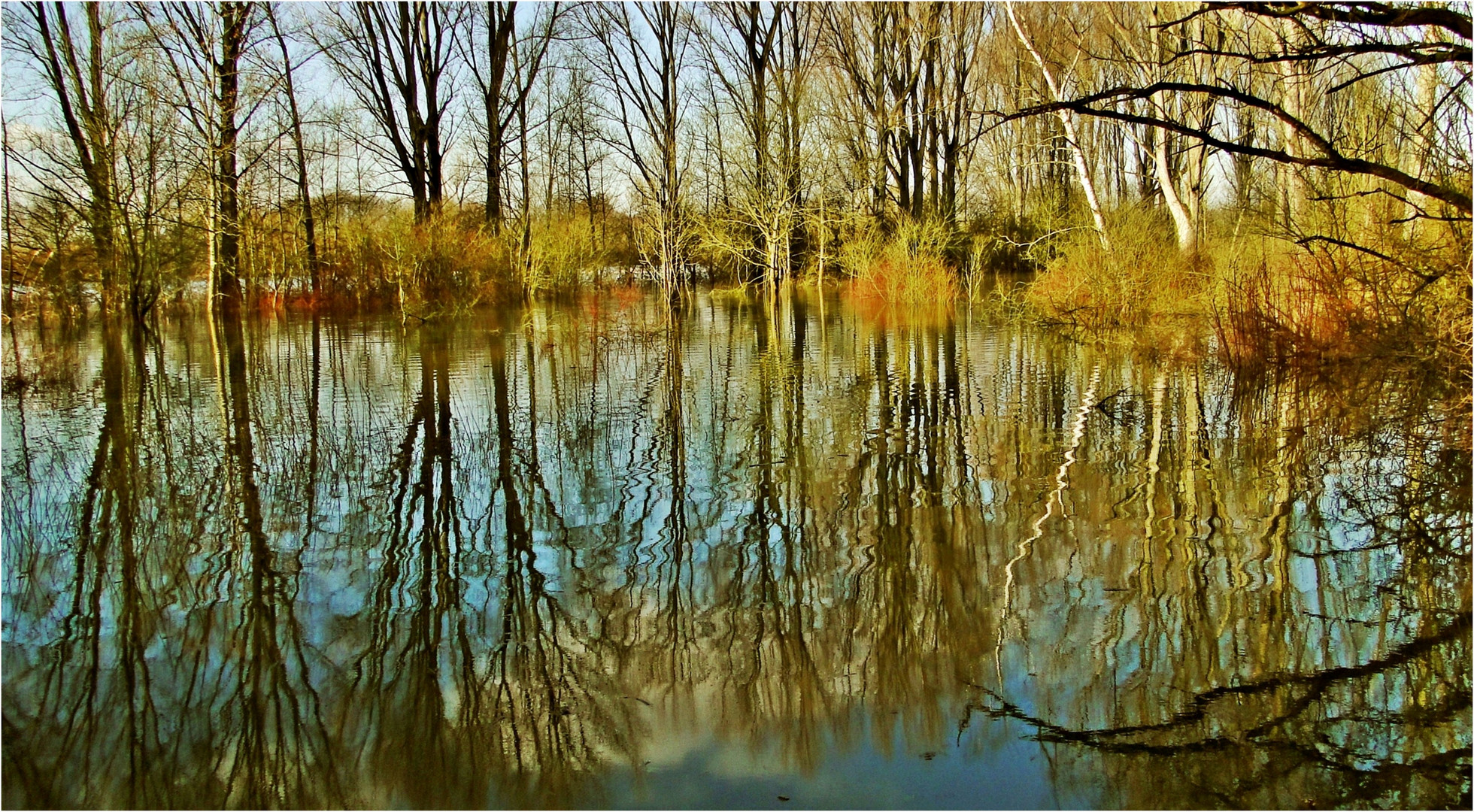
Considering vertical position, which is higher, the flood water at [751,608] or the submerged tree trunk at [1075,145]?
the submerged tree trunk at [1075,145]

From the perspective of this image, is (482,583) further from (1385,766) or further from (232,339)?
(232,339)

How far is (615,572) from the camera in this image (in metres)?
4.25

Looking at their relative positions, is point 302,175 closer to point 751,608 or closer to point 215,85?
point 215,85

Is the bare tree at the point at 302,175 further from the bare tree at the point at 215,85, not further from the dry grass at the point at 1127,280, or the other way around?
the dry grass at the point at 1127,280

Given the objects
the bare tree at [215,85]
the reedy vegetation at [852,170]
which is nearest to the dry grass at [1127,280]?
the reedy vegetation at [852,170]

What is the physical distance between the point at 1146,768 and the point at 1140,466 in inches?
137

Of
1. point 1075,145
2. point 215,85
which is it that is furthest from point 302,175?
point 1075,145

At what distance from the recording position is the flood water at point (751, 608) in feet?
8.91

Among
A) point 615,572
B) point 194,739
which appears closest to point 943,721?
point 615,572

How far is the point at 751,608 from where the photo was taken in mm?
3824

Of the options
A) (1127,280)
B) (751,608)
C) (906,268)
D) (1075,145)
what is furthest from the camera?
(906,268)

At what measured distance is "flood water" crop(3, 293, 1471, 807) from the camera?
2717 mm

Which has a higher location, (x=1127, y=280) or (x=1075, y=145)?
(x=1075, y=145)

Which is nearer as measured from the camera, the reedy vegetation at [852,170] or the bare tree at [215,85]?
the reedy vegetation at [852,170]
